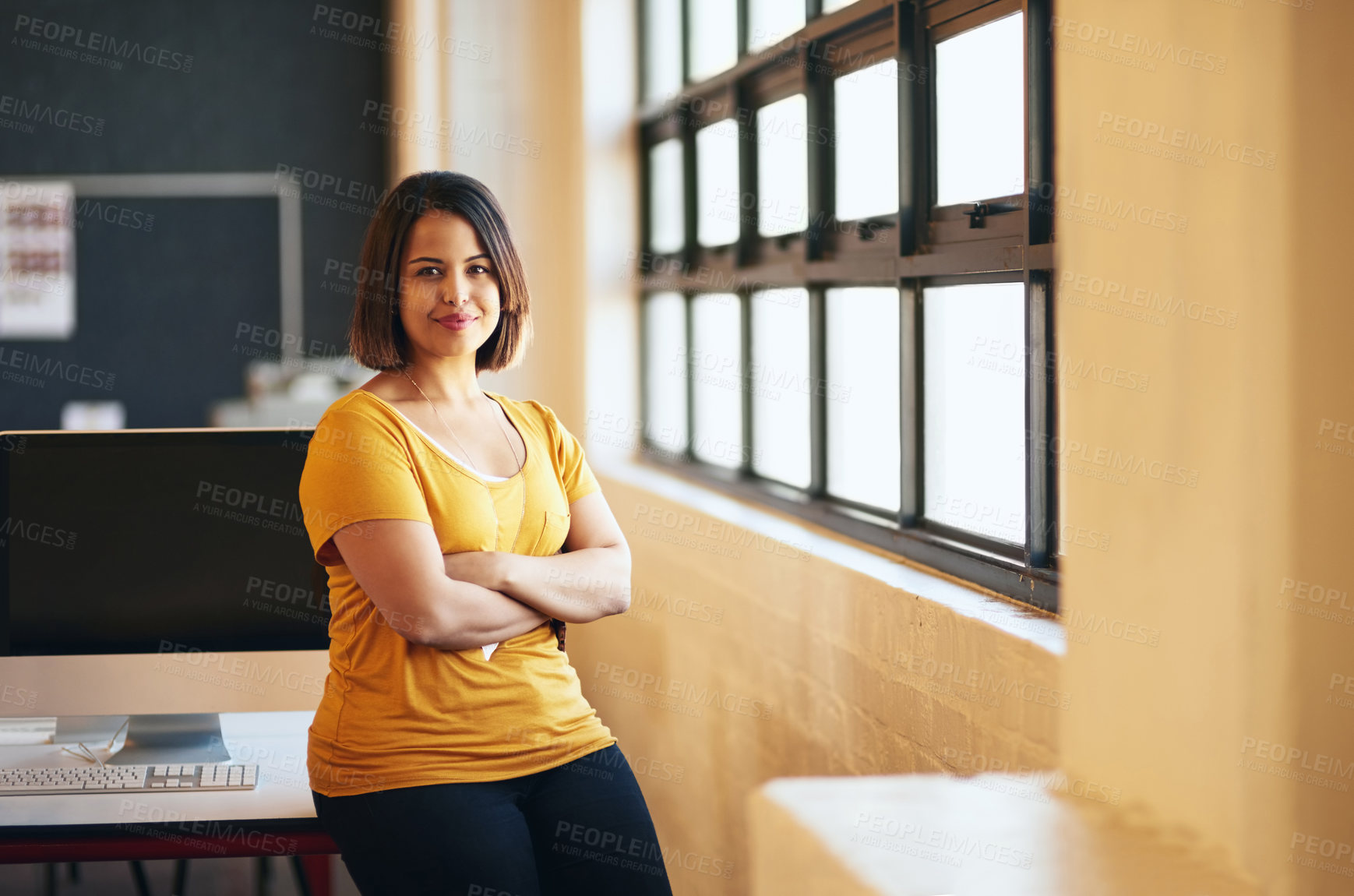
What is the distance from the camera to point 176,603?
1.92m

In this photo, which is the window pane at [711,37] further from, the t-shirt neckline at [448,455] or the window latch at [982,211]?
the t-shirt neckline at [448,455]

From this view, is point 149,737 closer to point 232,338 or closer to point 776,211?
point 776,211

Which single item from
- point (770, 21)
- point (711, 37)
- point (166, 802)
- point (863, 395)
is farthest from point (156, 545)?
point (711, 37)

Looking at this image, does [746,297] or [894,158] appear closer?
[894,158]

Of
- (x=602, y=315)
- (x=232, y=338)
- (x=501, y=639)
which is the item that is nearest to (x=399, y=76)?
(x=232, y=338)

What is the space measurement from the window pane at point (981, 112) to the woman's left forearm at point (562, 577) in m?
0.88

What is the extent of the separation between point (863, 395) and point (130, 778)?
1600 mm

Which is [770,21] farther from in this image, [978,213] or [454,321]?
[454,321]

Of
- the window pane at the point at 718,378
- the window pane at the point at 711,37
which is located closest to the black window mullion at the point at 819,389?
the window pane at the point at 718,378

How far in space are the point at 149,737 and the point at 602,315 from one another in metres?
2.55

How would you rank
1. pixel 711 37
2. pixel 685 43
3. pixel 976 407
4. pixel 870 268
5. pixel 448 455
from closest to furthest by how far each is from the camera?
pixel 448 455 → pixel 976 407 → pixel 870 268 → pixel 711 37 → pixel 685 43

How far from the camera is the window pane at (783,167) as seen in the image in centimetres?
297

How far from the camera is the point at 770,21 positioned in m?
3.13

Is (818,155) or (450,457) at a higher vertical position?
(818,155)
